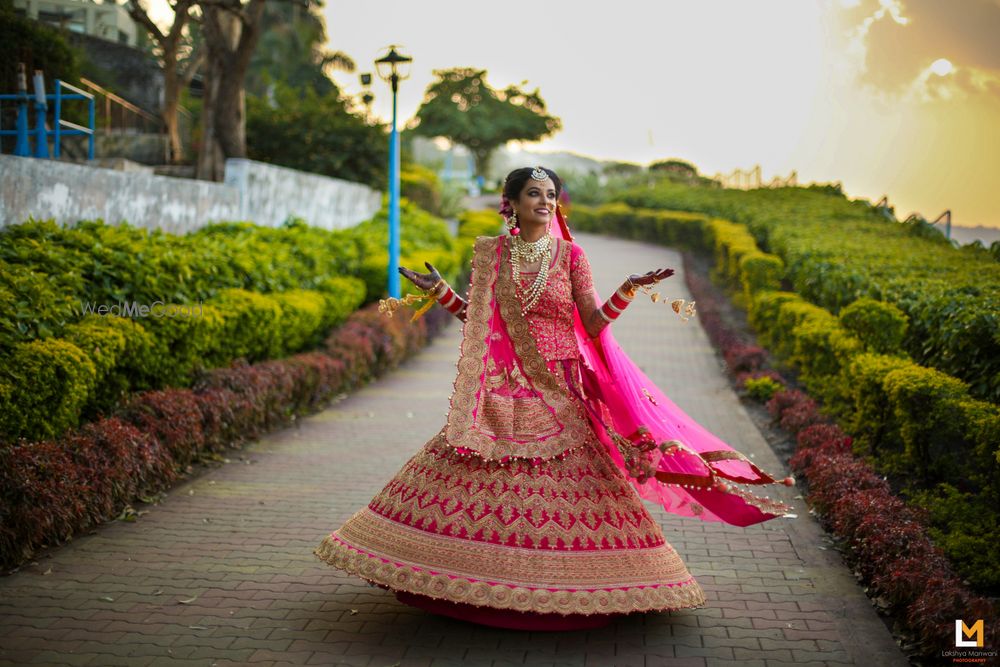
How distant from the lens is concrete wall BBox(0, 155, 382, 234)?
8.23 meters

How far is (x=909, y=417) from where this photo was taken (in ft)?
21.0

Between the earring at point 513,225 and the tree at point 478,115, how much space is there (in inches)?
1899

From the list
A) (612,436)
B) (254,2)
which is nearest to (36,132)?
(254,2)

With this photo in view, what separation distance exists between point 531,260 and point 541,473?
3.52 ft

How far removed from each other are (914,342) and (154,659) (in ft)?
20.0

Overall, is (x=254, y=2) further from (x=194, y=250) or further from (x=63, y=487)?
(x=63, y=487)

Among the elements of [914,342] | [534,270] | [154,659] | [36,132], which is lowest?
[154,659]

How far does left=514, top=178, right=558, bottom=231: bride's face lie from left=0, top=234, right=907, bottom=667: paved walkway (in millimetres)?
1975

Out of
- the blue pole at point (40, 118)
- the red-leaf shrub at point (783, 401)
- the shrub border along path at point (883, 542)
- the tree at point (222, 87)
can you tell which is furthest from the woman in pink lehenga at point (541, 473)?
the tree at point (222, 87)

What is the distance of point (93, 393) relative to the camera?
6832 mm

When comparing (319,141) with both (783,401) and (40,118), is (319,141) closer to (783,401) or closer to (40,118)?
(40,118)

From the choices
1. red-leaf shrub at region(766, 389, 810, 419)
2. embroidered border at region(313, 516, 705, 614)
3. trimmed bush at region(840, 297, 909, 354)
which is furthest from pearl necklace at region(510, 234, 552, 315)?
red-leaf shrub at region(766, 389, 810, 419)

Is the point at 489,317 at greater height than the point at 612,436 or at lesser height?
greater

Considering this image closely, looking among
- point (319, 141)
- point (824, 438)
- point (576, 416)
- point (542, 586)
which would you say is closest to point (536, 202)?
point (576, 416)
